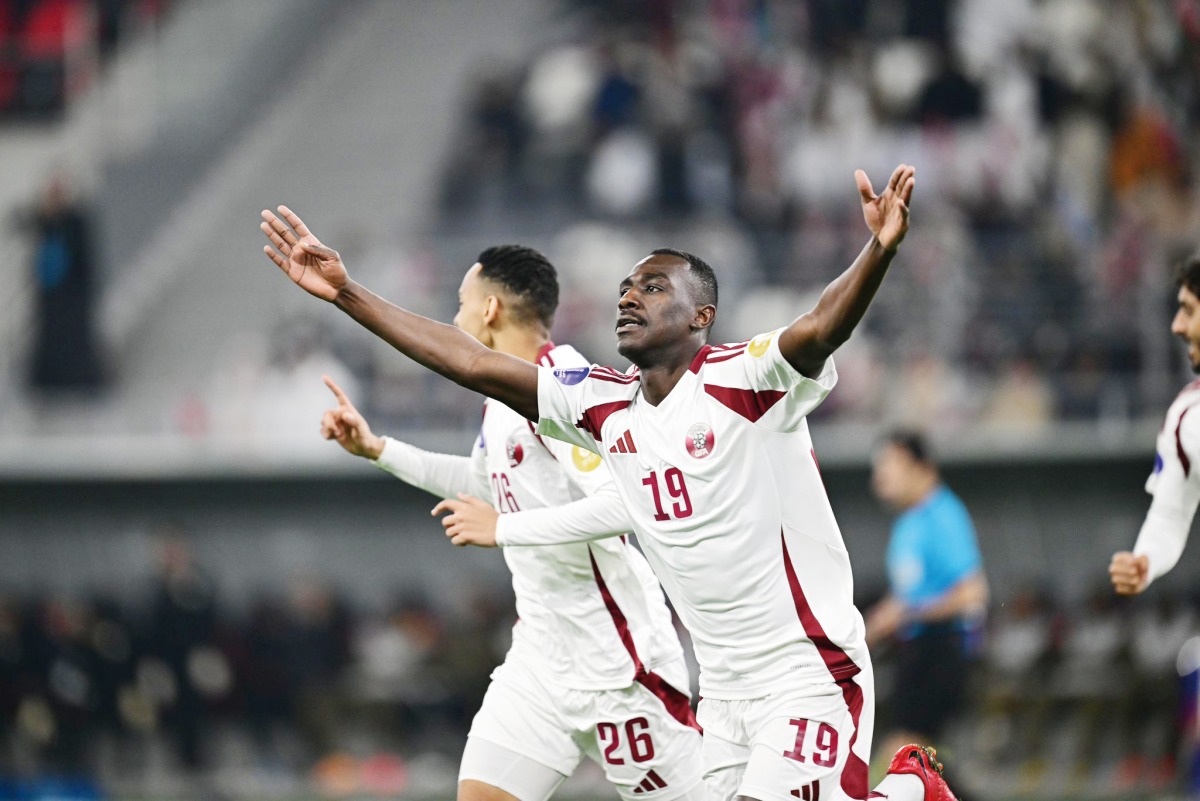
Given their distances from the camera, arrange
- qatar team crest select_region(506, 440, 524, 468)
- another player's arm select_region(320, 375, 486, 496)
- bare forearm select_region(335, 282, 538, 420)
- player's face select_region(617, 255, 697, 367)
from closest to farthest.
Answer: player's face select_region(617, 255, 697, 367) → bare forearm select_region(335, 282, 538, 420) → qatar team crest select_region(506, 440, 524, 468) → another player's arm select_region(320, 375, 486, 496)

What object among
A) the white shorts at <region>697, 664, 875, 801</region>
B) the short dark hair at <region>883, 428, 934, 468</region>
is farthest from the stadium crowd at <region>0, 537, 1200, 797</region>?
the white shorts at <region>697, 664, 875, 801</region>

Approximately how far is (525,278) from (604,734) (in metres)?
1.92

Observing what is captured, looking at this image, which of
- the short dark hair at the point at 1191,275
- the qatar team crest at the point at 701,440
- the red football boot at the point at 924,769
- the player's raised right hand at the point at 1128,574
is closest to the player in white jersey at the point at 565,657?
the red football boot at the point at 924,769

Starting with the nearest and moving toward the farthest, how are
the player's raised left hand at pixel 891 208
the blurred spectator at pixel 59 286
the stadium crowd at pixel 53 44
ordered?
the player's raised left hand at pixel 891 208
the blurred spectator at pixel 59 286
the stadium crowd at pixel 53 44

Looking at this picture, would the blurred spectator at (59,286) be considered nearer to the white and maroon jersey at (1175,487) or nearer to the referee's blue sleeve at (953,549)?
the referee's blue sleeve at (953,549)

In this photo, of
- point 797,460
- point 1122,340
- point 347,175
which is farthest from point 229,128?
point 797,460

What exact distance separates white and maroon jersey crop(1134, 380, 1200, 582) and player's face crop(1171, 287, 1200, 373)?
234 mm

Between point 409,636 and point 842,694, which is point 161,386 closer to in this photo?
point 409,636

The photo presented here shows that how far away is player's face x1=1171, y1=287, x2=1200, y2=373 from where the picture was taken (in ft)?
21.1

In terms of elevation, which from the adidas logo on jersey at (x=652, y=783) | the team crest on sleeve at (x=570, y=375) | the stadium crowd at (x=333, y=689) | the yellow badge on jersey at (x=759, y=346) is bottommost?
the stadium crowd at (x=333, y=689)

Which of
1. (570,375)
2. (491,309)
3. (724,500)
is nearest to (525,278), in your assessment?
(491,309)

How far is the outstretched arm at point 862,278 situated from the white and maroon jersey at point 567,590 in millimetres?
1707

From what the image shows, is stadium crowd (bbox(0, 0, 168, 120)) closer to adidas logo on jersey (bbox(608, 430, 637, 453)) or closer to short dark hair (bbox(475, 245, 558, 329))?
short dark hair (bbox(475, 245, 558, 329))

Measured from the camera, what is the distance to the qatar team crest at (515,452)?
259 inches
